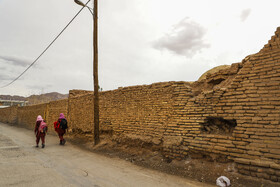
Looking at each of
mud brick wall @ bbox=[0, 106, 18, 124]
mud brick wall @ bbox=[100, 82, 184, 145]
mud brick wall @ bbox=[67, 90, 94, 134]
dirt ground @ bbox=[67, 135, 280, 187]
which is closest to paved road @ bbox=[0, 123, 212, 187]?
dirt ground @ bbox=[67, 135, 280, 187]

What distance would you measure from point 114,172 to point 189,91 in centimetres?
313

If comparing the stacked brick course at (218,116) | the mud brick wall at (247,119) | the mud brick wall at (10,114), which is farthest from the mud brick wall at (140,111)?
the mud brick wall at (10,114)

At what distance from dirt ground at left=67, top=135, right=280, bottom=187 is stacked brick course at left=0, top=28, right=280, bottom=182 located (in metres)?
0.15

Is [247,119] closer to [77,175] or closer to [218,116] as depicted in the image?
[218,116]

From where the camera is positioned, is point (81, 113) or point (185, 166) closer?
point (185, 166)

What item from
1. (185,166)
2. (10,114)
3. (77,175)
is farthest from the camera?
(10,114)

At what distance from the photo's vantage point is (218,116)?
15.0 ft

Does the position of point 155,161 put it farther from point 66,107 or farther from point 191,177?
point 66,107

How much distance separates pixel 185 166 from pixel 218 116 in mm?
1565

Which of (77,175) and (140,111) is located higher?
(140,111)

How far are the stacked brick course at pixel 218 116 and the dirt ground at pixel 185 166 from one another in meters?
0.15

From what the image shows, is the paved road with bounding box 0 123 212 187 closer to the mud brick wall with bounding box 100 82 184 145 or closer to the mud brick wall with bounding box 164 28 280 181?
the mud brick wall with bounding box 164 28 280 181

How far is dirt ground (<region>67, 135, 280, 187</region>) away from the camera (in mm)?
3737

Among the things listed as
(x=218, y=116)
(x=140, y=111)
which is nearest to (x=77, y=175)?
(x=140, y=111)
